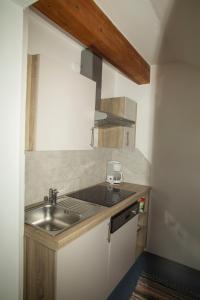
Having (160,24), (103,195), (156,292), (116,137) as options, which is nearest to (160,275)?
(156,292)

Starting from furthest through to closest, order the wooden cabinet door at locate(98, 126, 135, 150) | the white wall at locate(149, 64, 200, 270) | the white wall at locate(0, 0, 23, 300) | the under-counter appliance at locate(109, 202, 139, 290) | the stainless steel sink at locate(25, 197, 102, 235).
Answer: the wooden cabinet door at locate(98, 126, 135, 150) → the white wall at locate(149, 64, 200, 270) → the under-counter appliance at locate(109, 202, 139, 290) → the stainless steel sink at locate(25, 197, 102, 235) → the white wall at locate(0, 0, 23, 300)

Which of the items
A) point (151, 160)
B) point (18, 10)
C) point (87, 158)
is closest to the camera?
point (18, 10)

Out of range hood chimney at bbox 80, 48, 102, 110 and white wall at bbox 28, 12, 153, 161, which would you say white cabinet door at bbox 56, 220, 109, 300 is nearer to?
white wall at bbox 28, 12, 153, 161

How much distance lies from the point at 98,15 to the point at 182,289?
95.8 inches

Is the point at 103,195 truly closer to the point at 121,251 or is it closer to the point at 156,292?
the point at 121,251

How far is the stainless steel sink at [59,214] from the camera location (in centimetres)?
140

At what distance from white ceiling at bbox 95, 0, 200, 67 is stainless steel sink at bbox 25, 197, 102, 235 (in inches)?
55.9

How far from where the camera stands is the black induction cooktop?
1.67m

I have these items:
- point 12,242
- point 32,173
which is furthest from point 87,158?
point 12,242

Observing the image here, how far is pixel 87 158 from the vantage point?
2.08m

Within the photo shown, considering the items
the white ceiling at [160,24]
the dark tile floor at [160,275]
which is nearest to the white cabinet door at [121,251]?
the dark tile floor at [160,275]

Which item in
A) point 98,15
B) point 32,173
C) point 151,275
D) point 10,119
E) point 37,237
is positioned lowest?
point 151,275

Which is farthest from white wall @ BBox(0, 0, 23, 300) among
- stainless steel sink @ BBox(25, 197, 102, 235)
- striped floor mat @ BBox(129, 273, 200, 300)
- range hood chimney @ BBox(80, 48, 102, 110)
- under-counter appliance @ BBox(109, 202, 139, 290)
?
striped floor mat @ BBox(129, 273, 200, 300)

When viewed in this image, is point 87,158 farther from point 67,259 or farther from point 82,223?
point 67,259
